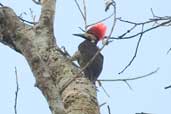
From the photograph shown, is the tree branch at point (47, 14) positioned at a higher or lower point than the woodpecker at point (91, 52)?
higher

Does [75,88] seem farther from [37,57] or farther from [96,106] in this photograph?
[37,57]

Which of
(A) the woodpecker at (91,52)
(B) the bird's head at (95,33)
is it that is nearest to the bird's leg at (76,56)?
(A) the woodpecker at (91,52)

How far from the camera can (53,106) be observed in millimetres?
2109

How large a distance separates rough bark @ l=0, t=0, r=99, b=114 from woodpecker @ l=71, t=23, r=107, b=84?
4.37ft

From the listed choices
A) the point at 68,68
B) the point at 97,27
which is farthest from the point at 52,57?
the point at 97,27

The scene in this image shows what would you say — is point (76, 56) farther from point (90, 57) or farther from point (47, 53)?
point (47, 53)

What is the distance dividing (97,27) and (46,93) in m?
4.07

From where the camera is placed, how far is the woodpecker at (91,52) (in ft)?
16.9

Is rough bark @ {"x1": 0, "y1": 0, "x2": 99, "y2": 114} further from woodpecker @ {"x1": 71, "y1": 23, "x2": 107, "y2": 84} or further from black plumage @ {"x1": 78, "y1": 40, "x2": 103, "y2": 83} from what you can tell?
black plumage @ {"x1": 78, "y1": 40, "x2": 103, "y2": 83}

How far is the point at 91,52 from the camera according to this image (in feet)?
18.5

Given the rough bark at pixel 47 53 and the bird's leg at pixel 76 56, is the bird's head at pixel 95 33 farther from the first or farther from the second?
the rough bark at pixel 47 53

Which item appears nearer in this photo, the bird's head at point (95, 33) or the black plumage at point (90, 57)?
the black plumage at point (90, 57)

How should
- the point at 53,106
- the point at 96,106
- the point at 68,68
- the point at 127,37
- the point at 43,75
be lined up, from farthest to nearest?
the point at 127,37 < the point at 68,68 < the point at 96,106 < the point at 43,75 < the point at 53,106

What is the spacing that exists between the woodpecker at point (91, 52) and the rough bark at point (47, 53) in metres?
1.33
